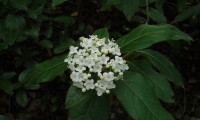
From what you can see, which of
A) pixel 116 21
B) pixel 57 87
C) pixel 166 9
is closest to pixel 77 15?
pixel 116 21

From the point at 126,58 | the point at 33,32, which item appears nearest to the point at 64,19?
the point at 33,32

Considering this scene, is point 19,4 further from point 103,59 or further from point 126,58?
point 103,59

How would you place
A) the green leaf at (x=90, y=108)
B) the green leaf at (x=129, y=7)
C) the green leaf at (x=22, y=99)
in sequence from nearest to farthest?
the green leaf at (x=90, y=108)
the green leaf at (x=129, y=7)
the green leaf at (x=22, y=99)

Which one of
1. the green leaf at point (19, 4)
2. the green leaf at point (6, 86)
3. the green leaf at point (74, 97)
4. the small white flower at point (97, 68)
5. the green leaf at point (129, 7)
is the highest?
Result: the green leaf at point (19, 4)

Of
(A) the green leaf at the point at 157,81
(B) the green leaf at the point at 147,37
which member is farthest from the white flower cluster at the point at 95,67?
(A) the green leaf at the point at 157,81

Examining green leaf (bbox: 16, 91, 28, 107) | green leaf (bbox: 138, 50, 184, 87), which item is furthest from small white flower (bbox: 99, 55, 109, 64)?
green leaf (bbox: 16, 91, 28, 107)

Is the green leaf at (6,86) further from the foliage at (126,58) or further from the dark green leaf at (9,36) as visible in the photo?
the dark green leaf at (9,36)

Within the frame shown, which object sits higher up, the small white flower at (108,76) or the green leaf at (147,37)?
the green leaf at (147,37)
